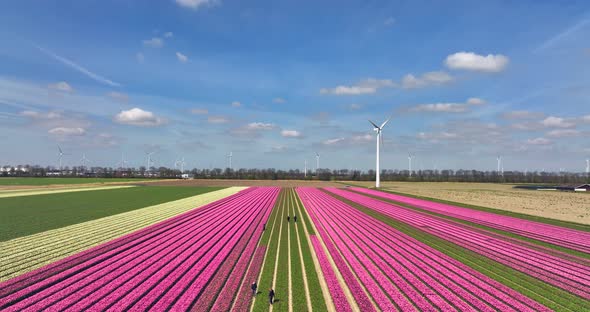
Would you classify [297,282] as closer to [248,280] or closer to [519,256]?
[248,280]

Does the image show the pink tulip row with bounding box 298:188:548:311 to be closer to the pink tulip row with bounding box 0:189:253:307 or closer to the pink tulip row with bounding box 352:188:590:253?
the pink tulip row with bounding box 352:188:590:253

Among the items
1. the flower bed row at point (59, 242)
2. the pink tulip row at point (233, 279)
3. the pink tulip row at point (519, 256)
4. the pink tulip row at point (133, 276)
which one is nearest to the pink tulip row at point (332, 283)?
the pink tulip row at point (233, 279)

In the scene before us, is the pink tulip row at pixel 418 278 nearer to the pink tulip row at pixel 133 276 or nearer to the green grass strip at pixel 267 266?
the green grass strip at pixel 267 266

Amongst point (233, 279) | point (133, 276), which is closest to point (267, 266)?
point (233, 279)

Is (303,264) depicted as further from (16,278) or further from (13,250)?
(13,250)

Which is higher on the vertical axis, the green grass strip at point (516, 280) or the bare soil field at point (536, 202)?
the bare soil field at point (536, 202)

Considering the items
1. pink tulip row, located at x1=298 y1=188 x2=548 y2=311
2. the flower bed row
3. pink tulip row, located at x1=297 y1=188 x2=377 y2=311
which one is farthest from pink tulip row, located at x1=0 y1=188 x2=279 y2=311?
pink tulip row, located at x1=298 y1=188 x2=548 y2=311
